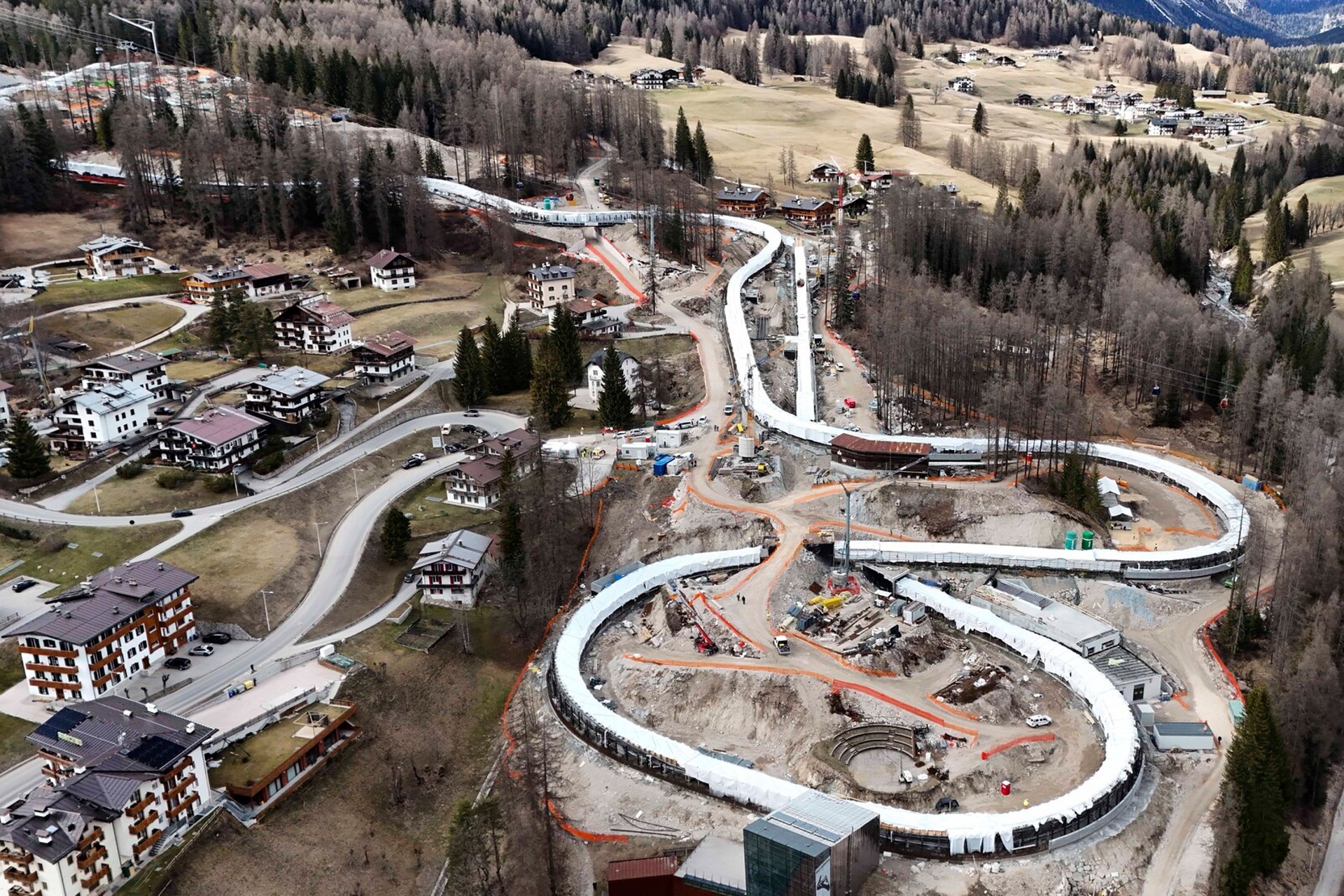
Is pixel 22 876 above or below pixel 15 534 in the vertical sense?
below

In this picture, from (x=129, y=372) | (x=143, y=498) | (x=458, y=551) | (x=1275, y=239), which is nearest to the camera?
(x=458, y=551)

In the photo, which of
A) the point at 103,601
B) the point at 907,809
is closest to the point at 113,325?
the point at 103,601

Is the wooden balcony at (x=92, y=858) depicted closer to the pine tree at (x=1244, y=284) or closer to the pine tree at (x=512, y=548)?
the pine tree at (x=512, y=548)

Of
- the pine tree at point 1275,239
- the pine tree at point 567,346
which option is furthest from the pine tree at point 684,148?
the pine tree at point 1275,239

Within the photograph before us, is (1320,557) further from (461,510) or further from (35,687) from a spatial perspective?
(35,687)

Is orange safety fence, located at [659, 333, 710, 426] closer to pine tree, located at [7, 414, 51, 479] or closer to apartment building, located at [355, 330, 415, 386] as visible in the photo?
apartment building, located at [355, 330, 415, 386]

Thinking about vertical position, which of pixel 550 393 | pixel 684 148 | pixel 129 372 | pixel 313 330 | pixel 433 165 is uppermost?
pixel 433 165

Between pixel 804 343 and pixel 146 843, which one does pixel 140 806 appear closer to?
pixel 146 843
